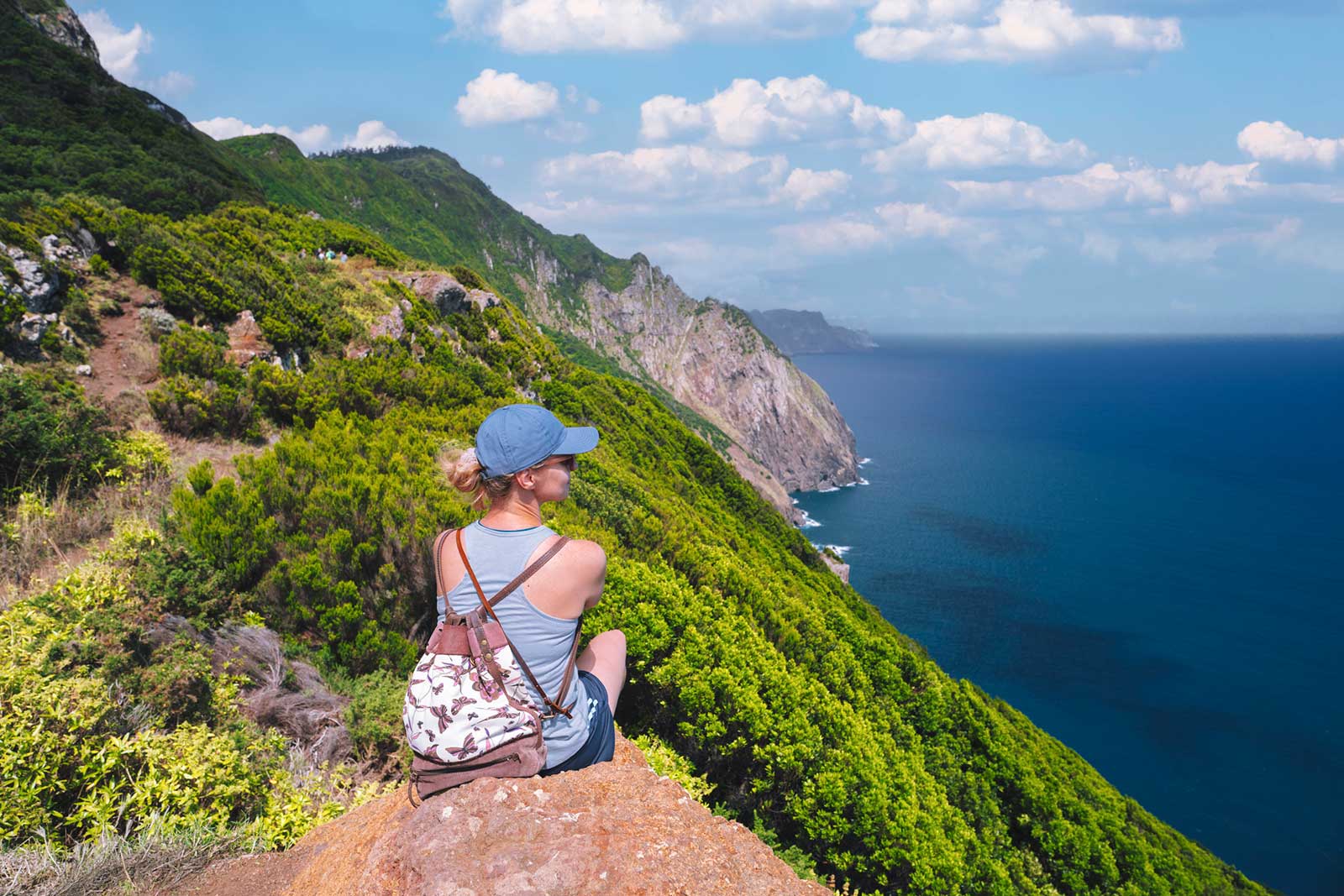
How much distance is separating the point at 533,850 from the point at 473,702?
2.62 ft

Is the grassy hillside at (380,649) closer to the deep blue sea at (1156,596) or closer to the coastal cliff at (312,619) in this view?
the coastal cliff at (312,619)

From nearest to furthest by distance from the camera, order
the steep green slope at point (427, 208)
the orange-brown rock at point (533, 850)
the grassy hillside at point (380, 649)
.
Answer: the orange-brown rock at point (533, 850)
the grassy hillside at point (380, 649)
the steep green slope at point (427, 208)

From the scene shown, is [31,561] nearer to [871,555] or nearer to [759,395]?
[871,555]

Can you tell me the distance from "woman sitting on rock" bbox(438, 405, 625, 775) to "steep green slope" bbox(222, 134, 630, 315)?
78.3 meters

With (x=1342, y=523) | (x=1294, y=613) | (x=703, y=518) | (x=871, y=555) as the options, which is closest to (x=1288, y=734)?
(x=1294, y=613)

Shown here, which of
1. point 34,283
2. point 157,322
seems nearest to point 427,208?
Result: point 157,322

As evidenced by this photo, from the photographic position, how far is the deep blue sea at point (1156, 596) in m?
36.5

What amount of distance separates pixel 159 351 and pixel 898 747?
15313 millimetres

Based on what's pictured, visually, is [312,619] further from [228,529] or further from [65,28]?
[65,28]

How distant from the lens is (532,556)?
3.71 metres

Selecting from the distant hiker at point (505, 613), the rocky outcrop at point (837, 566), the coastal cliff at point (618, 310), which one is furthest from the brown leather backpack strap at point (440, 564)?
the coastal cliff at point (618, 310)

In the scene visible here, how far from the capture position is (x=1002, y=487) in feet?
293

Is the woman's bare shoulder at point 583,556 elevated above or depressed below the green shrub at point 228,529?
above

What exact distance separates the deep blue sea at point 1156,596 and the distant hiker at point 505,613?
42.8 meters
